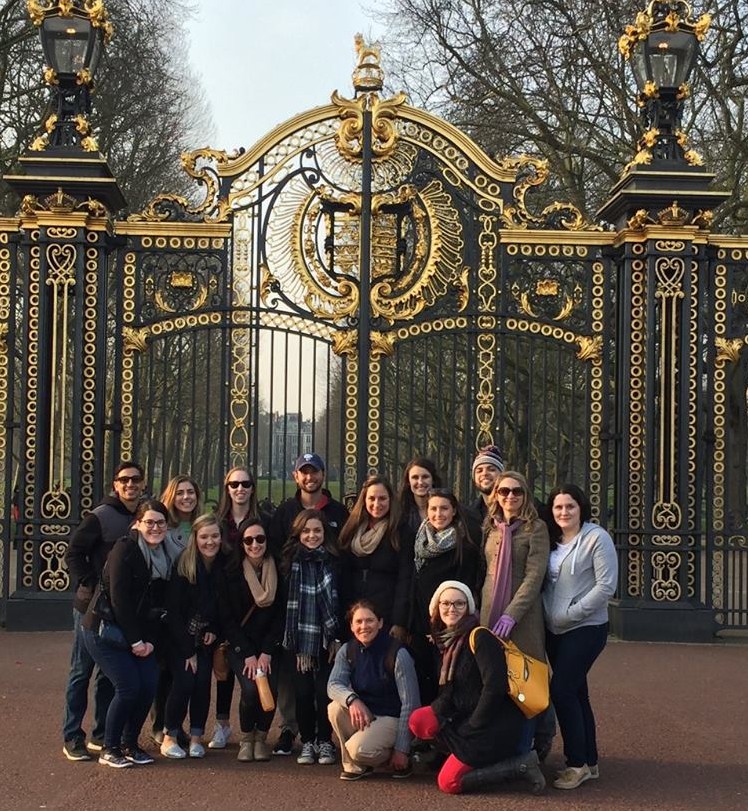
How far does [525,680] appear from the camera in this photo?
5.93 m

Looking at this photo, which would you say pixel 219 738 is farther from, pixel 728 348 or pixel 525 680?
pixel 728 348

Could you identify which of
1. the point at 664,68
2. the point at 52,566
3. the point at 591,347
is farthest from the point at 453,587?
the point at 664,68

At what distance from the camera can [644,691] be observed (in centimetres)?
854

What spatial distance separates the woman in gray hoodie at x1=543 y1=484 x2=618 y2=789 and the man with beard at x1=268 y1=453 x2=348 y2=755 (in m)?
1.25

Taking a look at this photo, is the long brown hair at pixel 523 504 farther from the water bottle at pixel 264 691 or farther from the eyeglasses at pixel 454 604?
the water bottle at pixel 264 691

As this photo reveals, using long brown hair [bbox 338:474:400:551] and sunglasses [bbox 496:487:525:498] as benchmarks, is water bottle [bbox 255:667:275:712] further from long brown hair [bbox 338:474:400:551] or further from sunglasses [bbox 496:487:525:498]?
sunglasses [bbox 496:487:525:498]

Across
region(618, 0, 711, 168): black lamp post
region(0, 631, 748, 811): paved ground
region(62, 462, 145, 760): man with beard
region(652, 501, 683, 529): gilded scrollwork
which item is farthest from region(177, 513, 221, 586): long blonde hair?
region(618, 0, 711, 168): black lamp post

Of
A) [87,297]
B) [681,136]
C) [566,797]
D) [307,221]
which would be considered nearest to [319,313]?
[307,221]

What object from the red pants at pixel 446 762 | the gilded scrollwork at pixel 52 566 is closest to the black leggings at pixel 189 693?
the red pants at pixel 446 762

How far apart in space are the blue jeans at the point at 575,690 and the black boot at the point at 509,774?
0.69 ft

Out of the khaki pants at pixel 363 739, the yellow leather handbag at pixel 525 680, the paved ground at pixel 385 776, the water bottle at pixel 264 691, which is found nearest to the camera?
the paved ground at pixel 385 776

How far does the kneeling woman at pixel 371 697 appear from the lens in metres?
6.14

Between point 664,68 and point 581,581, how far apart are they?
6.37m

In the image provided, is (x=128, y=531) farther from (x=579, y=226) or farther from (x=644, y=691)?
(x=579, y=226)
